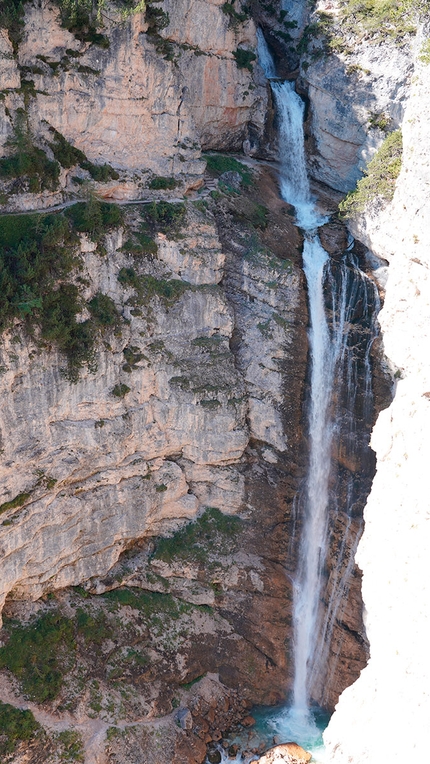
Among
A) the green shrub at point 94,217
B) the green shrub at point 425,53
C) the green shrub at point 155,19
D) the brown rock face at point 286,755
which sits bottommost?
the brown rock face at point 286,755

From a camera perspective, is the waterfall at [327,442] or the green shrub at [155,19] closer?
the green shrub at [155,19]

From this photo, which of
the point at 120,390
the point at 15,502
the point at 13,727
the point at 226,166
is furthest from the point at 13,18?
the point at 13,727

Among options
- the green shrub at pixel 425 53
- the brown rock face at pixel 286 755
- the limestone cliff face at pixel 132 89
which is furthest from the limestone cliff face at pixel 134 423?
the green shrub at pixel 425 53

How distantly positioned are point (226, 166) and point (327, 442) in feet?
42.4

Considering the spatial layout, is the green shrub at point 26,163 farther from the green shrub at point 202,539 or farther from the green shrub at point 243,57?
the green shrub at point 202,539

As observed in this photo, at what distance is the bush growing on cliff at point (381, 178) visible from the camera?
25797 mm

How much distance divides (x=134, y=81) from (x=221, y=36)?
232 inches

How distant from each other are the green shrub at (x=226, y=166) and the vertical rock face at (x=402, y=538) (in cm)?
893

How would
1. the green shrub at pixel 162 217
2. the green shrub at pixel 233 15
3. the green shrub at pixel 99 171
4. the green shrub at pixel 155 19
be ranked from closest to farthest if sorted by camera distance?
the green shrub at pixel 99 171 < the green shrub at pixel 155 19 < the green shrub at pixel 162 217 < the green shrub at pixel 233 15

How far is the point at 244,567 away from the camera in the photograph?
1049 inches

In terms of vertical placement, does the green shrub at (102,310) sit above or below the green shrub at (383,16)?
below

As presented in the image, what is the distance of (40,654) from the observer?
23281 mm

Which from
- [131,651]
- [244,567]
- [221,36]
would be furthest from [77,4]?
[131,651]

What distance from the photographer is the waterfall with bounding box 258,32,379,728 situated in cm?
2575
